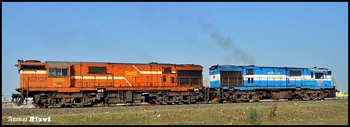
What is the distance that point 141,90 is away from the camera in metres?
26.6

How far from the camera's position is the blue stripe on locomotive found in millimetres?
31453

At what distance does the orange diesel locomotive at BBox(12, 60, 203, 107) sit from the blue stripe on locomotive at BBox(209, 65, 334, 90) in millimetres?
3064

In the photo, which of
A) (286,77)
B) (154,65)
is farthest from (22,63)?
(286,77)

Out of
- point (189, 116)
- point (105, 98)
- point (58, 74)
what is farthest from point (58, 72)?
point (189, 116)

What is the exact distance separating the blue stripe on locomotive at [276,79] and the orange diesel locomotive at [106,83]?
→ 3064 mm

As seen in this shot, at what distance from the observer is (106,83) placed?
2594 cm

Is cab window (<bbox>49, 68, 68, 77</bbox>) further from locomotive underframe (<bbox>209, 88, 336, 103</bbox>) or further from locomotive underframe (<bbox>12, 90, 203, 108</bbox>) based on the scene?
locomotive underframe (<bbox>209, 88, 336, 103</bbox>)

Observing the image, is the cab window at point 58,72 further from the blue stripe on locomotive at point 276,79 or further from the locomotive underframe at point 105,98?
the blue stripe on locomotive at point 276,79

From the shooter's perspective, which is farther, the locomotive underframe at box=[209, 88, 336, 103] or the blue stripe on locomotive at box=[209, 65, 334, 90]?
the blue stripe on locomotive at box=[209, 65, 334, 90]

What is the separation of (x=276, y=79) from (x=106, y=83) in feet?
50.5

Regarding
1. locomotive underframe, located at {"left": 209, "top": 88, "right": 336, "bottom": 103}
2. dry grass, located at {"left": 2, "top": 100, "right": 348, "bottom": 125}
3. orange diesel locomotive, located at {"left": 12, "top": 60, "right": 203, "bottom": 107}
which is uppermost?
orange diesel locomotive, located at {"left": 12, "top": 60, "right": 203, "bottom": 107}

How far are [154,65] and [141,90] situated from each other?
2299 millimetres

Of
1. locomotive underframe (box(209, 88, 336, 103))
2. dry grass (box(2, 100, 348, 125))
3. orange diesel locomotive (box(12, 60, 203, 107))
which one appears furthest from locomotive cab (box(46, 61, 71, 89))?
locomotive underframe (box(209, 88, 336, 103))

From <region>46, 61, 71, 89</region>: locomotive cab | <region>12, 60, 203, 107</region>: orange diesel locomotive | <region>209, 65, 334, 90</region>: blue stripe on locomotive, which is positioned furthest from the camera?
<region>209, 65, 334, 90</region>: blue stripe on locomotive
